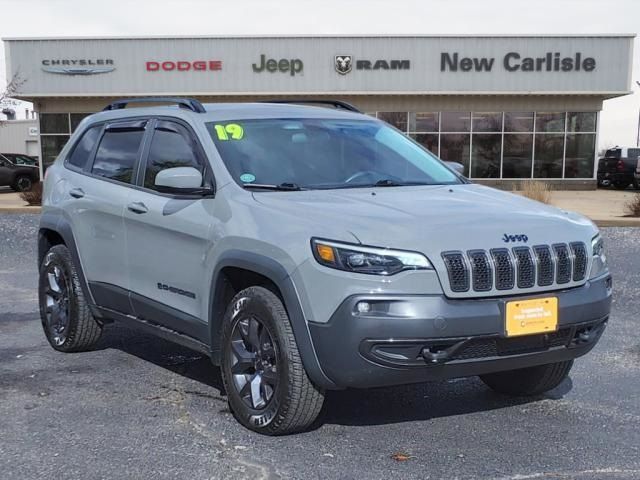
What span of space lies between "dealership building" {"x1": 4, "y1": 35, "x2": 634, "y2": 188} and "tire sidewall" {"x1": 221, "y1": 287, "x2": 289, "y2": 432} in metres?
27.4

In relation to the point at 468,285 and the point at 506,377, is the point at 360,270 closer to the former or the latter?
the point at 468,285

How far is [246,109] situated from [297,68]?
26.7 meters

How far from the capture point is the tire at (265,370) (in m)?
3.86

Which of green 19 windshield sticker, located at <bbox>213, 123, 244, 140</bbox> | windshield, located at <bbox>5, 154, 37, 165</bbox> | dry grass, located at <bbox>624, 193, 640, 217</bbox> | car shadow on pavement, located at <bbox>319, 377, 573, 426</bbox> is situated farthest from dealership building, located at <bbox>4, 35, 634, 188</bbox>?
green 19 windshield sticker, located at <bbox>213, 123, 244, 140</bbox>

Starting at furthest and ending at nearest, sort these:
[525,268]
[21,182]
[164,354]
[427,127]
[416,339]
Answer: [427,127] → [21,182] → [164,354] → [525,268] → [416,339]

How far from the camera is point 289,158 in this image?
4.70 meters

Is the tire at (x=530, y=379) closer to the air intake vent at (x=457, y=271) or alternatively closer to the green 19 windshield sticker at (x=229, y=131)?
the air intake vent at (x=457, y=271)

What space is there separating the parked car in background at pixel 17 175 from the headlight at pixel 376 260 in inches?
1052

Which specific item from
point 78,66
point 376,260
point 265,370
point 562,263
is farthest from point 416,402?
point 78,66

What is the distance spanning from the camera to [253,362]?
4168mm

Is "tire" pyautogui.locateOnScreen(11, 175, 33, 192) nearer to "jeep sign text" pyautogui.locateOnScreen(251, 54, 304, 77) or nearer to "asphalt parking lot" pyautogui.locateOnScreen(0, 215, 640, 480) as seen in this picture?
"jeep sign text" pyautogui.locateOnScreen(251, 54, 304, 77)

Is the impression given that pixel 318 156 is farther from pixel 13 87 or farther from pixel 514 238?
pixel 13 87

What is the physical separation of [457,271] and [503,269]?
0.26m

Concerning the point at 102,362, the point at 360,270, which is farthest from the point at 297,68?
the point at 360,270
